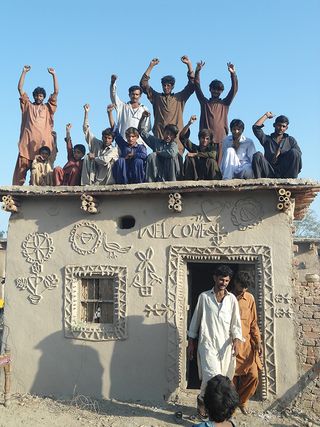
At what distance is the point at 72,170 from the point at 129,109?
1920mm

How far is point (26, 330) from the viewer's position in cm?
655

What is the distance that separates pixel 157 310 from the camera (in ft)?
19.9

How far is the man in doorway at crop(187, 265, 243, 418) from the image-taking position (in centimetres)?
507

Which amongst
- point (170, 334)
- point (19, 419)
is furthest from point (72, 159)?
point (19, 419)

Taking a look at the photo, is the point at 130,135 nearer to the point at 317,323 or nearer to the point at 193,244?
the point at 193,244

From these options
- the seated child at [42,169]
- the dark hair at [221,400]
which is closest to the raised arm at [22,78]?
the seated child at [42,169]

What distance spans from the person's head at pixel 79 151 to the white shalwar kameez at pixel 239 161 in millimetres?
2295

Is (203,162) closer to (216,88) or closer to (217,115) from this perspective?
(217,115)

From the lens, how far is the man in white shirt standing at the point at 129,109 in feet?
26.6

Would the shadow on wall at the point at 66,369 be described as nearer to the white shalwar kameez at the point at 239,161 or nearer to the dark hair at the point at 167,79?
the white shalwar kameez at the point at 239,161

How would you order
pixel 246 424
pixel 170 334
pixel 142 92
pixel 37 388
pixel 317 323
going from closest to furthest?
pixel 246 424, pixel 317 323, pixel 170 334, pixel 37 388, pixel 142 92

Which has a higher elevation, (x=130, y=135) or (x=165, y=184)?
(x=130, y=135)

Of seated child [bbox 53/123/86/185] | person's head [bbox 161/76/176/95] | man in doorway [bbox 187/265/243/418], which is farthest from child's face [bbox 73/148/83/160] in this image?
man in doorway [bbox 187/265/243/418]

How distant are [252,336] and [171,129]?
10.2 feet
